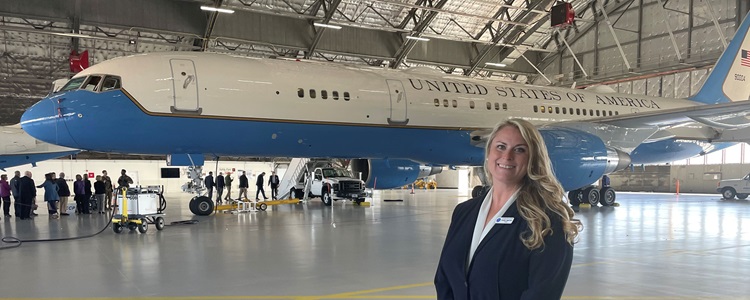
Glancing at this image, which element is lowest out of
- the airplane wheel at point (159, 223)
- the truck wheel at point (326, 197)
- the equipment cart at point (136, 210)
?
the truck wheel at point (326, 197)

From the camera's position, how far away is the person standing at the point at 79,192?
15.4 meters

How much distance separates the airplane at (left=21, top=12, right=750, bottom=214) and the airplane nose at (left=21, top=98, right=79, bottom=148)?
0.08 feet

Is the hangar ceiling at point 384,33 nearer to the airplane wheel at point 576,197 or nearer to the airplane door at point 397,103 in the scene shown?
the airplane wheel at point 576,197

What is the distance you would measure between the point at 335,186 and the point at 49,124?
32.2 ft

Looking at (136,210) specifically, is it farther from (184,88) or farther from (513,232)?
(513,232)

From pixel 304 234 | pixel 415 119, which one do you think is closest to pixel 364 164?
pixel 415 119

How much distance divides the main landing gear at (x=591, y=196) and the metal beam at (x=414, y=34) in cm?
1204

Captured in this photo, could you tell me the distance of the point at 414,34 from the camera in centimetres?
2623

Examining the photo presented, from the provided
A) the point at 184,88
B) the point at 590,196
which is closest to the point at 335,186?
the point at 590,196

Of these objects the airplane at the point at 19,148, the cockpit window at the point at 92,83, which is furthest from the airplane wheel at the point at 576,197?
the airplane at the point at 19,148

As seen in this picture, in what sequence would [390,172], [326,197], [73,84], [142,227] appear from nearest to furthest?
[73,84]
[142,227]
[390,172]
[326,197]

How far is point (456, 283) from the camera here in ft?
6.44

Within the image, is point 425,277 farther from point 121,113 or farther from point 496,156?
point 121,113

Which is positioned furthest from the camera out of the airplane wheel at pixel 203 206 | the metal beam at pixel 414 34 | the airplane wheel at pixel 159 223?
the metal beam at pixel 414 34
